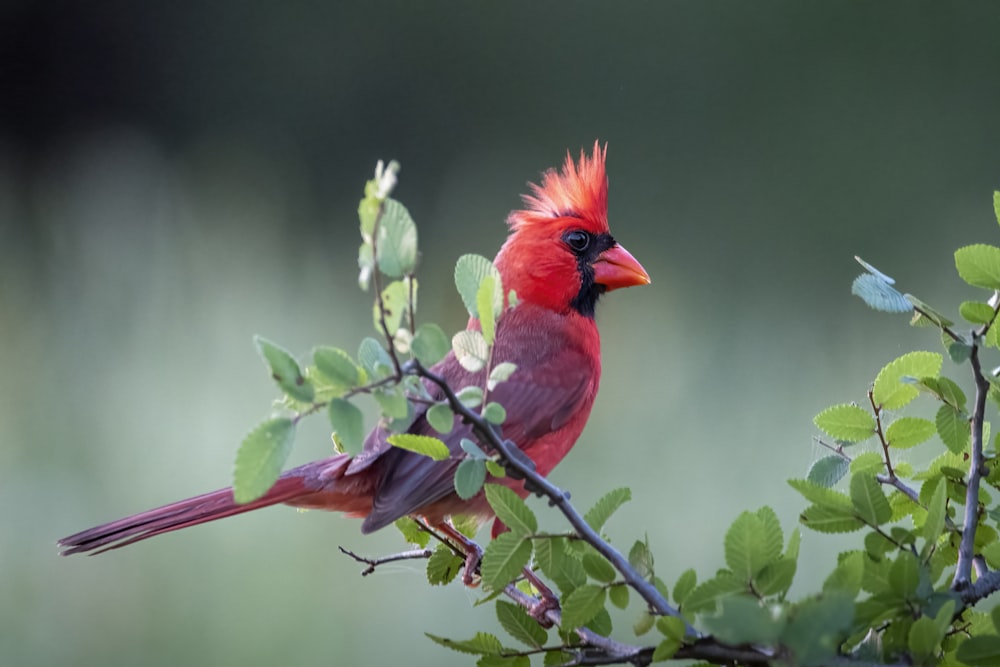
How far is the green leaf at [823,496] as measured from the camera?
2.37ft

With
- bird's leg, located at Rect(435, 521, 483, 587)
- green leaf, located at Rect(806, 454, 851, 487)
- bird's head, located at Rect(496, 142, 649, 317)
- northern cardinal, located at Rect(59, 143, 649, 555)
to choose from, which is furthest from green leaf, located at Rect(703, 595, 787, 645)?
bird's head, located at Rect(496, 142, 649, 317)

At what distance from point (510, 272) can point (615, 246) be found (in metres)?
0.18

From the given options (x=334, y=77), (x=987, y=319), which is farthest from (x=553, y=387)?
(x=334, y=77)

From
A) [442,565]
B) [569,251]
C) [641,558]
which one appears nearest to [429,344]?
[641,558]

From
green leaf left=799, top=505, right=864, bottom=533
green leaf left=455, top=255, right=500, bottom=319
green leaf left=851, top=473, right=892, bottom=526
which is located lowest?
green leaf left=799, top=505, right=864, bottom=533

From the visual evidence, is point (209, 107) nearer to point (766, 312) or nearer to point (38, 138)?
point (38, 138)

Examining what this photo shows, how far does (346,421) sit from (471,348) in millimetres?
112

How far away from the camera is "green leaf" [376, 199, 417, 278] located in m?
0.59

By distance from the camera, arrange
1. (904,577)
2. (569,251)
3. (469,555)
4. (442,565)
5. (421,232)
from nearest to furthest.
Result: (904,577)
(442,565)
(469,555)
(569,251)
(421,232)

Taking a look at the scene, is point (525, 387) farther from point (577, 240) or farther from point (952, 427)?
point (952, 427)

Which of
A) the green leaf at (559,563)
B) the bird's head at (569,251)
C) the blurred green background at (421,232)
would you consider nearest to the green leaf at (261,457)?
the green leaf at (559,563)

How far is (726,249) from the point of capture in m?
3.00

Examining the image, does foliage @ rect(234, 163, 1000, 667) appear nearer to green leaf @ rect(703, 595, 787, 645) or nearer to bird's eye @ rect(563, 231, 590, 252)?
green leaf @ rect(703, 595, 787, 645)

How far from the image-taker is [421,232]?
3.05 m
